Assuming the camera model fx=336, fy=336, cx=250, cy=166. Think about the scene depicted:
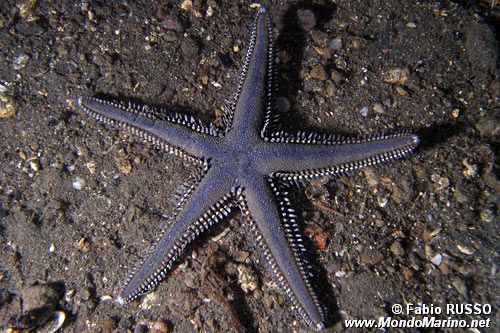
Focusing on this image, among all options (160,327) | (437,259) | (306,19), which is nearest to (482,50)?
(306,19)

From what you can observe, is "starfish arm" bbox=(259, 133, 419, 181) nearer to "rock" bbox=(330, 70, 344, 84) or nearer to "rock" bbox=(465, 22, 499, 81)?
"rock" bbox=(330, 70, 344, 84)

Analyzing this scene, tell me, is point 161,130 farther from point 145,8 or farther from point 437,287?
point 437,287

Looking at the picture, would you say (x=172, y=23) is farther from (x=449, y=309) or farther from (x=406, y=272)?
(x=449, y=309)

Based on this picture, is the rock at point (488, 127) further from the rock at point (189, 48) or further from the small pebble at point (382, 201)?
the rock at point (189, 48)

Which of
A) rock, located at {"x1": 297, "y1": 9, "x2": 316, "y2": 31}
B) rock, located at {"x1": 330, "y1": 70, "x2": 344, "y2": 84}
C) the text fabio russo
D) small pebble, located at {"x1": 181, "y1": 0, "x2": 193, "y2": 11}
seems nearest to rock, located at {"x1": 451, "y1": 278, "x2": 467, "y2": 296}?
the text fabio russo

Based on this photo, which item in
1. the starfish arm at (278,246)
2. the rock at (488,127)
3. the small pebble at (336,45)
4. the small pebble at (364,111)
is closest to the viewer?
the starfish arm at (278,246)

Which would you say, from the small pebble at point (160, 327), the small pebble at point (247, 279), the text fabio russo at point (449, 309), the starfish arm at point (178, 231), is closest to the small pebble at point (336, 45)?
A: the starfish arm at point (178, 231)

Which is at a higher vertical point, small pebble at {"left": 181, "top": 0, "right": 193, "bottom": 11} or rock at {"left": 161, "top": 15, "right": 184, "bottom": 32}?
small pebble at {"left": 181, "top": 0, "right": 193, "bottom": 11}

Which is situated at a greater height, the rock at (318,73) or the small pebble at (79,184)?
the rock at (318,73)
